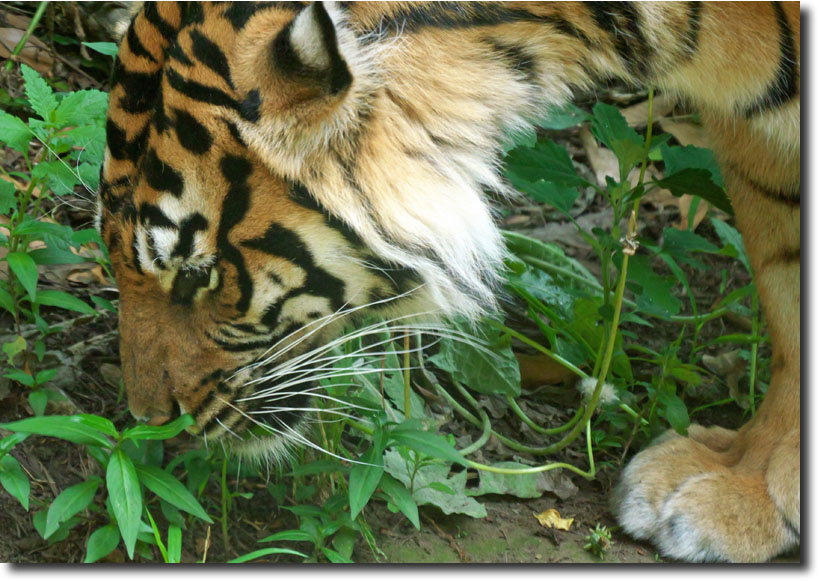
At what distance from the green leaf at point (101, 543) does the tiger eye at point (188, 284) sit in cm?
43

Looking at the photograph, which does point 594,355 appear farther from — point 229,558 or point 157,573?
point 157,573

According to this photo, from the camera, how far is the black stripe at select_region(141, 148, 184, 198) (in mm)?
1448

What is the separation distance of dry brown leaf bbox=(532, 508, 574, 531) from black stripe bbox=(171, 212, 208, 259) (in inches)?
38.6

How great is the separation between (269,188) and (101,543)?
71 cm

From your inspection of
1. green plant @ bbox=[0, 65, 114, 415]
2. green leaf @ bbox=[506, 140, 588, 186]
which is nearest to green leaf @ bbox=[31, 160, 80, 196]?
green plant @ bbox=[0, 65, 114, 415]

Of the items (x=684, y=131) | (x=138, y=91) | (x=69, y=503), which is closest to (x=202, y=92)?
(x=138, y=91)

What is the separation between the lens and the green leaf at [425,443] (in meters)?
1.58

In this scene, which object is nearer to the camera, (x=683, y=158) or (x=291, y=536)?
(x=291, y=536)

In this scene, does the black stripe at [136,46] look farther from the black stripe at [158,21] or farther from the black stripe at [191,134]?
the black stripe at [191,134]

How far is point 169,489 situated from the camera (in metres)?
1.55

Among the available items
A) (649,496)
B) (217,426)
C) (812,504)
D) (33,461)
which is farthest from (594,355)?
(33,461)

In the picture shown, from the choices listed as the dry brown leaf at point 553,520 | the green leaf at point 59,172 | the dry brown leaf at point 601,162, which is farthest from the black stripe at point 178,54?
the dry brown leaf at point 601,162

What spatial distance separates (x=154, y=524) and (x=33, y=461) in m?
0.37

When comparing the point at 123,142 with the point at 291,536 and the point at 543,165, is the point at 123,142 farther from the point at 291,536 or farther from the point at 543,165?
the point at 543,165
